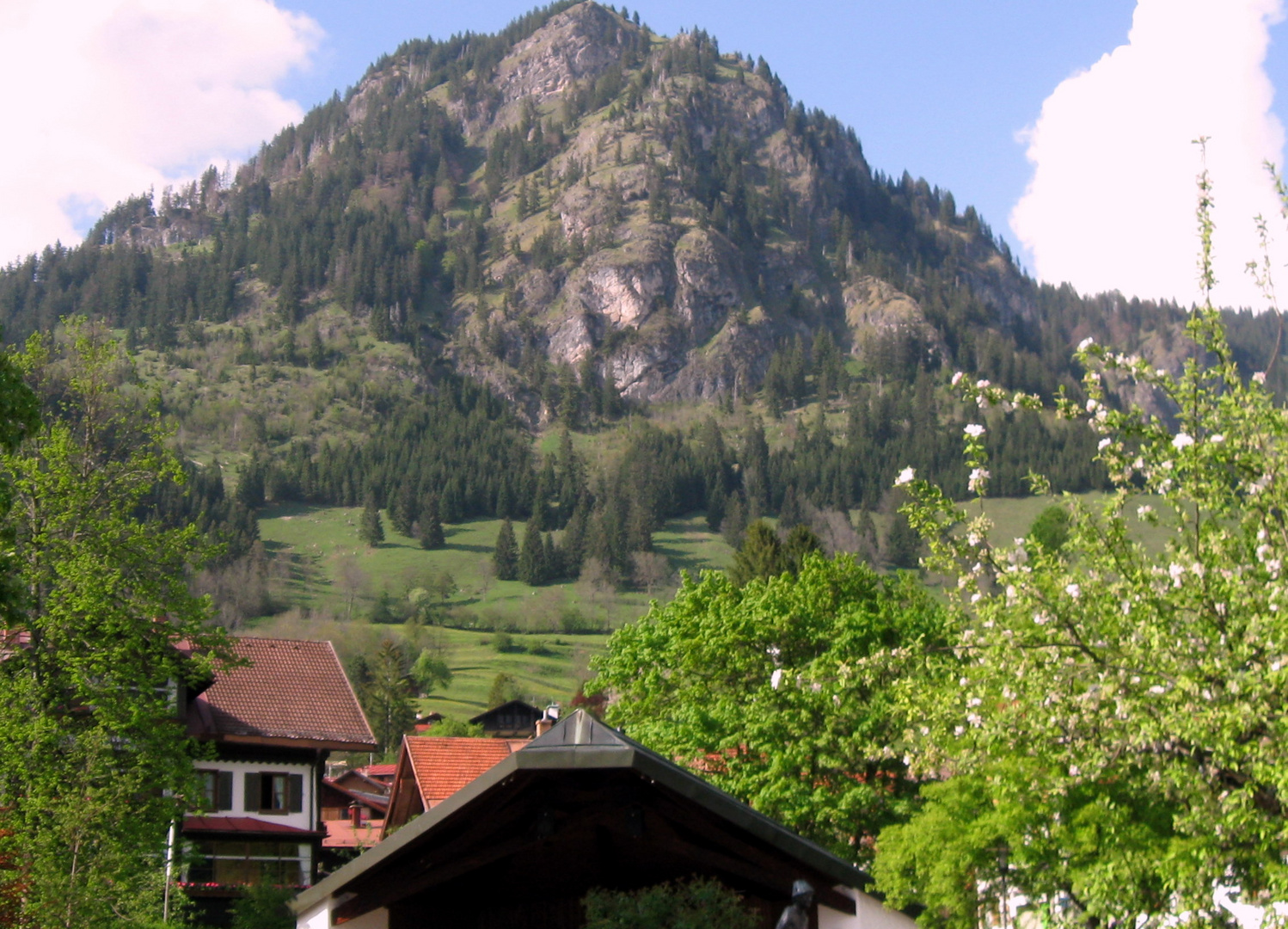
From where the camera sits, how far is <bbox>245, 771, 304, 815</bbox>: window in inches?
1957

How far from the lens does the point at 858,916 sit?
15484 mm

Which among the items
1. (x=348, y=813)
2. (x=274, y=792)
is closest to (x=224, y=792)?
(x=274, y=792)

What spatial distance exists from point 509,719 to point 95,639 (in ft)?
350

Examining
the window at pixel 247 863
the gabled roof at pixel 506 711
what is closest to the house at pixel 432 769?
the window at pixel 247 863

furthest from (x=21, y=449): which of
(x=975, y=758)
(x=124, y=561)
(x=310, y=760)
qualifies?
(x=975, y=758)

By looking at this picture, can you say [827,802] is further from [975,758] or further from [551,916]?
[975,758]

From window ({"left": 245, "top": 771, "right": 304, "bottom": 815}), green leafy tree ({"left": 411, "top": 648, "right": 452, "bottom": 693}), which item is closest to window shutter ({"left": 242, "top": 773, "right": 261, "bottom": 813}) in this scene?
window ({"left": 245, "top": 771, "right": 304, "bottom": 815})

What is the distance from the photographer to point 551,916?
57.7ft

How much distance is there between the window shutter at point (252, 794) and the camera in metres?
49.5

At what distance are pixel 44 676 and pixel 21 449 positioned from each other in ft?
21.1

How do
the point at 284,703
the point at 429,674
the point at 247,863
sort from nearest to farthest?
the point at 247,863
the point at 284,703
the point at 429,674

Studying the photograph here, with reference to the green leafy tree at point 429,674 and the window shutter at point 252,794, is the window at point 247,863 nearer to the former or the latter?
the window shutter at point 252,794

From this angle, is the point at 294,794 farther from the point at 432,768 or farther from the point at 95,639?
the point at 95,639

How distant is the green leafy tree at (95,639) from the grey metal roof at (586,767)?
47.0 ft
